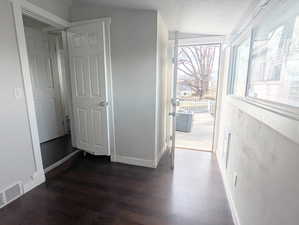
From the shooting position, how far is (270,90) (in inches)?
44.5

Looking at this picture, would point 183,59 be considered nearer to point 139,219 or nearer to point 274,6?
point 274,6

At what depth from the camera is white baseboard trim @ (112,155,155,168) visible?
2.46 metres

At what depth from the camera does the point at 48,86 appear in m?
3.44

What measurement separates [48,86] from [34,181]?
2157 mm

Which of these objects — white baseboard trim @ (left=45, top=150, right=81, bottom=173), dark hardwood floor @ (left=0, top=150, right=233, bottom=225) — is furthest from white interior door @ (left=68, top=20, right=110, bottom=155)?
dark hardwood floor @ (left=0, top=150, right=233, bottom=225)

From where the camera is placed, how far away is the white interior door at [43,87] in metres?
3.15

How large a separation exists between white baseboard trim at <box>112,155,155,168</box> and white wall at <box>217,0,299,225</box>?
113 cm

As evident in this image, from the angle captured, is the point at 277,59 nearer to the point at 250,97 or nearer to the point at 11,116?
the point at 250,97

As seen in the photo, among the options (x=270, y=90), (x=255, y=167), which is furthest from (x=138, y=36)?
(x=255, y=167)

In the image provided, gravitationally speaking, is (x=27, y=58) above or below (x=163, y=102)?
above

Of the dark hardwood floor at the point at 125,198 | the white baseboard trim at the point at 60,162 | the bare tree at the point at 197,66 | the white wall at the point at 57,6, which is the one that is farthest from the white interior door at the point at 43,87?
the bare tree at the point at 197,66

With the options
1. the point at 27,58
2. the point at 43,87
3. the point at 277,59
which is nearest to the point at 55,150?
the point at 43,87

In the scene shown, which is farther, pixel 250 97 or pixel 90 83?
pixel 90 83

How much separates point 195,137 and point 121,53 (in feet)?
8.31
